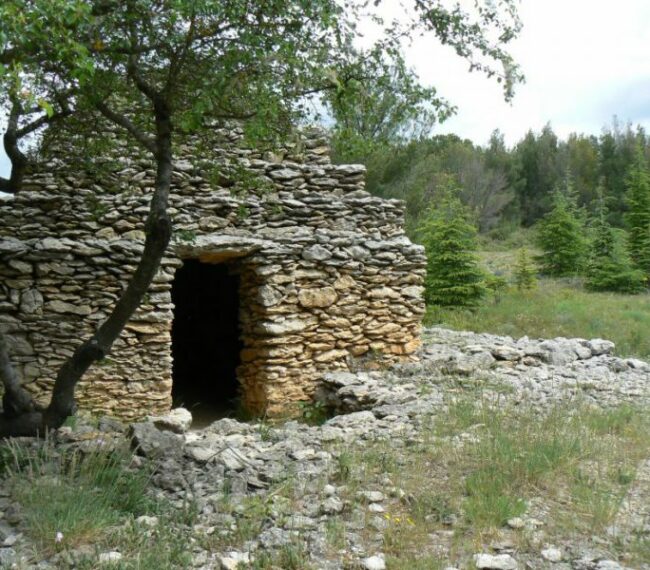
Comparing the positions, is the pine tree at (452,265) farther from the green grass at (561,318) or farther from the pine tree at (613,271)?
the pine tree at (613,271)

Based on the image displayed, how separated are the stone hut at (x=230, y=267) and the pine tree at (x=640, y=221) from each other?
43.6ft

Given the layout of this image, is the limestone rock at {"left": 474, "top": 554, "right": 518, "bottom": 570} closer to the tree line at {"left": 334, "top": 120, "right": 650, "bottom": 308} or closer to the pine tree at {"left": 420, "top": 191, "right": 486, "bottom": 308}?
the tree line at {"left": 334, "top": 120, "right": 650, "bottom": 308}

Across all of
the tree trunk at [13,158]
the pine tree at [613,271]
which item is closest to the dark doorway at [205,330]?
the tree trunk at [13,158]

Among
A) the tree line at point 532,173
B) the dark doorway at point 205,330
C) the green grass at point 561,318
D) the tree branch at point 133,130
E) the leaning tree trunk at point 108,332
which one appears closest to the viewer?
the leaning tree trunk at point 108,332

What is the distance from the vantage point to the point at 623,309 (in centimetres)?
1461

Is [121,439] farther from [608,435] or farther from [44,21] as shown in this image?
[608,435]

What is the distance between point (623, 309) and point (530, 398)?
30.8ft

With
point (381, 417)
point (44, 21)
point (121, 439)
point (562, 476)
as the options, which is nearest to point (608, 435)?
point (562, 476)

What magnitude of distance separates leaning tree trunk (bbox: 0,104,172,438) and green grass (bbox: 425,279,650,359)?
325 inches

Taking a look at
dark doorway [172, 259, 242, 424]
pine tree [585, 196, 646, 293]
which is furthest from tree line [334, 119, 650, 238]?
dark doorway [172, 259, 242, 424]

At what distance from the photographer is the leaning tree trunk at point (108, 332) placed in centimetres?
444

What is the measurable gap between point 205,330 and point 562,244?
1282cm

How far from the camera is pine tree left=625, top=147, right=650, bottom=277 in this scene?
19.5 meters

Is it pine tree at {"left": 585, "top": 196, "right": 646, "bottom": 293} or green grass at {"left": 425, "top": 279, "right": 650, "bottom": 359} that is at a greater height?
pine tree at {"left": 585, "top": 196, "right": 646, "bottom": 293}
